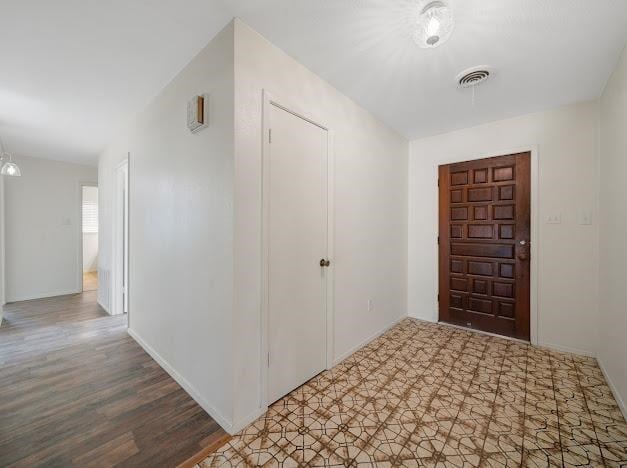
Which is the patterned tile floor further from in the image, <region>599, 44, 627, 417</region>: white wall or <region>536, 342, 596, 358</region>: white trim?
<region>599, 44, 627, 417</region>: white wall

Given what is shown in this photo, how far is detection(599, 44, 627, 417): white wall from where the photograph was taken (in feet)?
5.81

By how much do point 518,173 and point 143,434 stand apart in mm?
3946

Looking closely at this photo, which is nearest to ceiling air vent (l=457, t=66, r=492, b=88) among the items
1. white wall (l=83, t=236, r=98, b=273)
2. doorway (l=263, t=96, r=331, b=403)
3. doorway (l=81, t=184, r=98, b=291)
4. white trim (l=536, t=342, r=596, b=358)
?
doorway (l=263, t=96, r=331, b=403)

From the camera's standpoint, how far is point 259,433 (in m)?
1.55

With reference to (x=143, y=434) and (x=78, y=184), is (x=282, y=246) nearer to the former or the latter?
(x=143, y=434)

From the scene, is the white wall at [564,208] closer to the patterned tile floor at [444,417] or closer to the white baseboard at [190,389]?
the patterned tile floor at [444,417]

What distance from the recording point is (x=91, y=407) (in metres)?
1.79

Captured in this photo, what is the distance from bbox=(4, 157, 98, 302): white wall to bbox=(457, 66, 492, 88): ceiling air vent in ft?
21.0

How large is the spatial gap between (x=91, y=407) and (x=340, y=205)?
7.79 feet

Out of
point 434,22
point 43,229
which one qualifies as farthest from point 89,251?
point 434,22

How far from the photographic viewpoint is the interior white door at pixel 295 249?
178 cm

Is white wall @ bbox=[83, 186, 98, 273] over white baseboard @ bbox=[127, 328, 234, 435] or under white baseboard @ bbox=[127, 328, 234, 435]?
over

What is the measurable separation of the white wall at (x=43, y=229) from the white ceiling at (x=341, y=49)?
7.78 ft

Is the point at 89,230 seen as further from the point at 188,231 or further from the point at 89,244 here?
the point at 188,231
